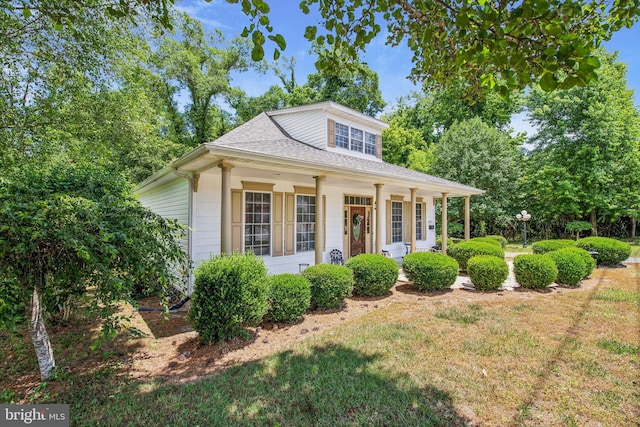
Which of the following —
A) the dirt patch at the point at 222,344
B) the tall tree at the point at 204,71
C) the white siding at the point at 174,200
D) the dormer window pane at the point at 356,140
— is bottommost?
the dirt patch at the point at 222,344

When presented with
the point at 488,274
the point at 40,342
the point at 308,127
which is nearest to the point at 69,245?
the point at 40,342

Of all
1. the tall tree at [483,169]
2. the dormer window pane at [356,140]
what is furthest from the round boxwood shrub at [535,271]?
the tall tree at [483,169]

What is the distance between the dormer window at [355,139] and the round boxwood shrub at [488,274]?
19.8 ft

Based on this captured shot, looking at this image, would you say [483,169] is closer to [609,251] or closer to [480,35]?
[609,251]

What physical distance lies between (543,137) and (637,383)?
22.4m

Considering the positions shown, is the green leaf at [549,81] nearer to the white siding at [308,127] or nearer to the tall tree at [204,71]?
the white siding at [308,127]

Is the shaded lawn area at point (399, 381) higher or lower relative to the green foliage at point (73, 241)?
lower

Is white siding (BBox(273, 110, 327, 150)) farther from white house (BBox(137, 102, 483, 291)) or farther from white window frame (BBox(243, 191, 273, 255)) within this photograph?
white window frame (BBox(243, 191, 273, 255))

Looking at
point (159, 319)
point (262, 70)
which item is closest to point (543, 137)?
point (262, 70)

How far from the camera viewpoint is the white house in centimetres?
632

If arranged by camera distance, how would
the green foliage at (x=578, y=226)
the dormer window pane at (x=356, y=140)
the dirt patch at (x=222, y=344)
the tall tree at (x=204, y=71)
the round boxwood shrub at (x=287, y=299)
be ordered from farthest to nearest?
the tall tree at (x=204, y=71) → the green foliage at (x=578, y=226) → the dormer window pane at (x=356, y=140) → the round boxwood shrub at (x=287, y=299) → the dirt patch at (x=222, y=344)

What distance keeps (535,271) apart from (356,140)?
709 cm

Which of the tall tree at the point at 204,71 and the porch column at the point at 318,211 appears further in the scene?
the tall tree at the point at 204,71

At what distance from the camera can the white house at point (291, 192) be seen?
6324 mm
